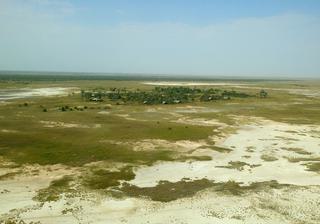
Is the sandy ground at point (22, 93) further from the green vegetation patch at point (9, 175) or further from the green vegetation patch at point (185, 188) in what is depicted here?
the green vegetation patch at point (185, 188)

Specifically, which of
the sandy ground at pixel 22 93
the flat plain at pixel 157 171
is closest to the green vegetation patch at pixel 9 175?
the flat plain at pixel 157 171

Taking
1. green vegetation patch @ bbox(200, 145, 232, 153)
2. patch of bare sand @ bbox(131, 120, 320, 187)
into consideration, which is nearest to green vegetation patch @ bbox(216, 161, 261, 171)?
patch of bare sand @ bbox(131, 120, 320, 187)

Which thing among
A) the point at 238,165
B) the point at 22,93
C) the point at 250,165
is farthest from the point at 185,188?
the point at 22,93

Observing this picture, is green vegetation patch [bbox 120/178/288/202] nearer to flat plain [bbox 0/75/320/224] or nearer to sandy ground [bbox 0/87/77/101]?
flat plain [bbox 0/75/320/224]

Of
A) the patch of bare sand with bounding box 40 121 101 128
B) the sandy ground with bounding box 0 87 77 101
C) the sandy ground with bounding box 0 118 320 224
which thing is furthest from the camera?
the sandy ground with bounding box 0 87 77 101

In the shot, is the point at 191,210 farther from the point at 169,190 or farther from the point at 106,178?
the point at 106,178

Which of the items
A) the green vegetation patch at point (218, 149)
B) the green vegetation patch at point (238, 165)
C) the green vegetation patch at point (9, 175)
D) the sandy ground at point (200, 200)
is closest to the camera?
the sandy ground at point (200, 200)
